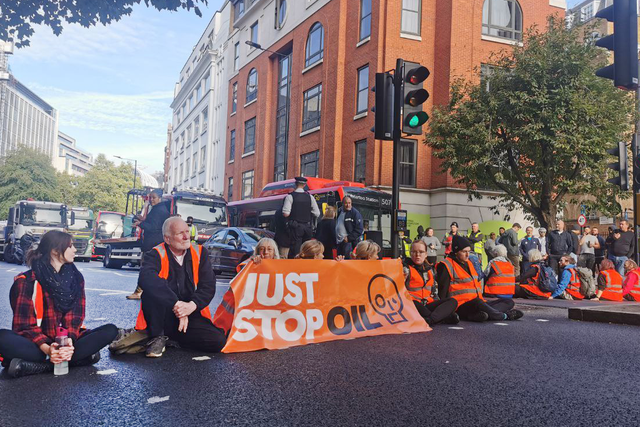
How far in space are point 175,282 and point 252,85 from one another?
115 ft

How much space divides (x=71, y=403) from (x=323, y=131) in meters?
25.7

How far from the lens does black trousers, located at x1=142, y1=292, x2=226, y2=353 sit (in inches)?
198

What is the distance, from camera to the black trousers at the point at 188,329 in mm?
5023

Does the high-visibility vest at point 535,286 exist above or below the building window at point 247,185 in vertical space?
below

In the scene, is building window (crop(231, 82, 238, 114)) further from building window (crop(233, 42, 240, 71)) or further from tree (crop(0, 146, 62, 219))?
tree (crop(0, 146, 62, 219))

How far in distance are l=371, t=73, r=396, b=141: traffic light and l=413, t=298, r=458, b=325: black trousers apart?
229 centimetres

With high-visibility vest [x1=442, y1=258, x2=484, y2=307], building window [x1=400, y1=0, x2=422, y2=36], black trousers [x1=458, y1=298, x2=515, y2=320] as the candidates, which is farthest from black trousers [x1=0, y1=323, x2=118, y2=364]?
building window [x1=400, y1=0, x2=422, y2=36]

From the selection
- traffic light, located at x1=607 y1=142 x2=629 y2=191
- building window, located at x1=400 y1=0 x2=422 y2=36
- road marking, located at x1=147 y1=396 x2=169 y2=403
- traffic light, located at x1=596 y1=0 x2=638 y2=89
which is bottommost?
road marking, located at x1=147 y1=396 x2=169 y2=403

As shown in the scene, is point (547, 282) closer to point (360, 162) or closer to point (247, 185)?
point (360, 162)

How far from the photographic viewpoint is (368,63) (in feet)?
85.4

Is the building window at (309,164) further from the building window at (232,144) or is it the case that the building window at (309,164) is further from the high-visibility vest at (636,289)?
the high-visibility vest at (636,289)

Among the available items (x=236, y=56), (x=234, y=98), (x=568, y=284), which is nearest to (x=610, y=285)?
(x=568, y=284)

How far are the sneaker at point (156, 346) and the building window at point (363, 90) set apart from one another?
22.1 meters

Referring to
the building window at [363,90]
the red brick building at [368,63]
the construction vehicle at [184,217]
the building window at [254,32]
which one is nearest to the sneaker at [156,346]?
the construction vehicle at [184,217]
